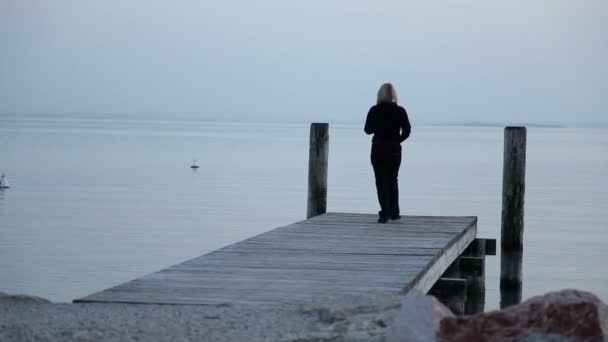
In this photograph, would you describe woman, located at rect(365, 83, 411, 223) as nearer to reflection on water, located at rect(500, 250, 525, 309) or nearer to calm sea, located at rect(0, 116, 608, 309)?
reflection on water, located at rect(500, 250, 525, 309)

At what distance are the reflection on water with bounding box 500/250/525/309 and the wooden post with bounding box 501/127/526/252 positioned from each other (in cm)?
14

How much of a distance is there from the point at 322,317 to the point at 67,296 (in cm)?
935

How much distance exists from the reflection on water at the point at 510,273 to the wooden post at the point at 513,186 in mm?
136

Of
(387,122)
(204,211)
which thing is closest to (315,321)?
(387,122)

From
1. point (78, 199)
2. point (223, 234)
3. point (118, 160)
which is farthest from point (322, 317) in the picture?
point (118, 160)

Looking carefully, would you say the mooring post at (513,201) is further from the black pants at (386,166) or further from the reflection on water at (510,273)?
the black pants at (386,166)

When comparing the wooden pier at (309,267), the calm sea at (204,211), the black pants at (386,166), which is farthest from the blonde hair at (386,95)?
the calm sea at (204,211)

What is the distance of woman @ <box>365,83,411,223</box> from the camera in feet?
37.6

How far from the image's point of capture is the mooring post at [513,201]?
42.2 ft

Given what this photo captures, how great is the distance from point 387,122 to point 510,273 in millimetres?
3065

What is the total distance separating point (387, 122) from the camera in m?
11.5

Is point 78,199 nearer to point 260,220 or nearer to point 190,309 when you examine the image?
point 260,220

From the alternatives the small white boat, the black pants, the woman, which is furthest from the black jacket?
the small white boat

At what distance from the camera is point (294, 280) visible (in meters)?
8.06
